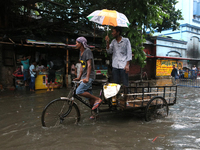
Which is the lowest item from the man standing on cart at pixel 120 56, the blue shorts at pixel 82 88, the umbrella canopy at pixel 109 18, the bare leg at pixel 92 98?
the bare leg at pixel 92 98

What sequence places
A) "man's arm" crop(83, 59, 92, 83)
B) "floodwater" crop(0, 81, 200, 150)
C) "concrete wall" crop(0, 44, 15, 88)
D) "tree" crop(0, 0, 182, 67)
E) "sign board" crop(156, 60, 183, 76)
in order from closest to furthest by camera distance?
"floodwater" crop(0, 81, 200, 150)
"man's arm" crop(83, 59, 92, 83)
"tree" crop(0, 0, 182, 67)
"concrete wall" crop(0, 44, 15, 88)
"sign board" crop(156, 60, 183, 76)

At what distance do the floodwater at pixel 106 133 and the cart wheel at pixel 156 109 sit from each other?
0.55 ft

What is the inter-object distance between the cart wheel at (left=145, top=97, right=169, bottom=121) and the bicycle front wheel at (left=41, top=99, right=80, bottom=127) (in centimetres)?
167

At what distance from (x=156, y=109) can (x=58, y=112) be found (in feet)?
7.74

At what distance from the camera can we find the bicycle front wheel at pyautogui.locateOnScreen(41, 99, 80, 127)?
10.9 feet

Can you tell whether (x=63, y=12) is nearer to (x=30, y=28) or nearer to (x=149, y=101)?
(x=30, y=28)

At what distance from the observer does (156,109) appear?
4.10 meters

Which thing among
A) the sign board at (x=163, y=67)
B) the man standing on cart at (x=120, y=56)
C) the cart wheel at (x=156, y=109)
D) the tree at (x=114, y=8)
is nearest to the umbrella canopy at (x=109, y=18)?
the man standing on cart at (x=120, y=56)

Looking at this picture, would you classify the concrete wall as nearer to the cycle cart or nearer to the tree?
the tree

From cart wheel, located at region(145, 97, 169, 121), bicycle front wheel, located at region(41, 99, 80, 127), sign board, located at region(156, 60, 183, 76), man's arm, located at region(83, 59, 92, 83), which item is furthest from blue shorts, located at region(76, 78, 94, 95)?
sign board, located at region(156, 60, 183, 76)

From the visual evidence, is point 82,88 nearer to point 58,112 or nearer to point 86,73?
point 86,73

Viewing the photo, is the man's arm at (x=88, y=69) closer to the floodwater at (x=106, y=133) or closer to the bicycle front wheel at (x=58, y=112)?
the bicycle front wheel at (x=58, y=112)


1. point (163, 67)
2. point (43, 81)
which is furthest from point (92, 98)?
point (163, 67)

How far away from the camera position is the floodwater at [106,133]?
8.87ft
